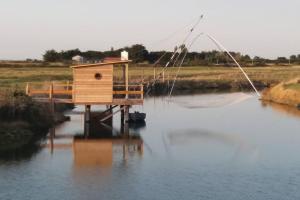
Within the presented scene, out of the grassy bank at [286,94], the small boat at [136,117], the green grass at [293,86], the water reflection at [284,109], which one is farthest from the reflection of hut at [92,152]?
the green grass at [293,86]

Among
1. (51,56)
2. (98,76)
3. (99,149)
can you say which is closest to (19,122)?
(99,149)

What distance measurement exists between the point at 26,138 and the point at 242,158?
14.4m

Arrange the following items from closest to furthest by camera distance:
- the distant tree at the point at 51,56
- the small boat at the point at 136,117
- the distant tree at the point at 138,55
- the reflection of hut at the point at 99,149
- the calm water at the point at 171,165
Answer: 1. the calm water at the point at 171,165
2. the reflection of hut at the point at 99,149
3. the small boat at the point at 136,117
4. the distant tree at the point at 138,55
5. the distant tree at the point at 51,56

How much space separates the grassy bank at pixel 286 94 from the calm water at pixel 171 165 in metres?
19.7

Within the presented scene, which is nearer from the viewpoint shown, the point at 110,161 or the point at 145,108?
the point at 110,161

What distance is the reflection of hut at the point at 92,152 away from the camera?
3722 centimetres

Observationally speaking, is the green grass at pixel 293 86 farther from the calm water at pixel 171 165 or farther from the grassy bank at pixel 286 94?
the calm water at pixel 171 165

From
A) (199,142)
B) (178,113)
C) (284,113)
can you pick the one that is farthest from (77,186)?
(284,113)

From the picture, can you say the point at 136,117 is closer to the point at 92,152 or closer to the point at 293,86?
the point at 92,152

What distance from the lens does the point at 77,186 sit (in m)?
30.7

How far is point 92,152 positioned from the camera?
40562 mm

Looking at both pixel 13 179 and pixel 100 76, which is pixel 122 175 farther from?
pixel 100 76

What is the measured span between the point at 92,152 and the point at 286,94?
41.9 m

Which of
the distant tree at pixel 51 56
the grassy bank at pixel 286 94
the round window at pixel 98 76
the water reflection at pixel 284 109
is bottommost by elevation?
the water reflection at pixel 284 109
